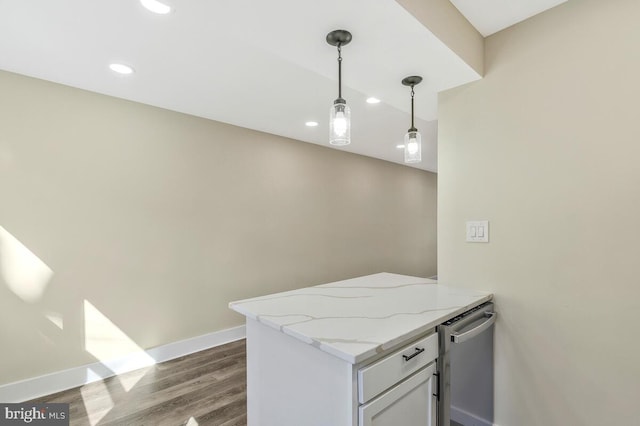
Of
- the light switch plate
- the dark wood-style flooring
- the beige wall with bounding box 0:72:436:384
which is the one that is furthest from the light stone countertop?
the beige wall with bounding box 0:72:436:384

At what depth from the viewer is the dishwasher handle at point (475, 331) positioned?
1324 mm

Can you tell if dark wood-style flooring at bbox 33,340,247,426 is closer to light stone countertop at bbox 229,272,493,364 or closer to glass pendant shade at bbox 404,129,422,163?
light stone countertop at bbox 229,272,493,364

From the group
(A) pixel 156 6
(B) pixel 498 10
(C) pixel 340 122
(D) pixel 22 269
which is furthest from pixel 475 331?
(D) pixel 22 269

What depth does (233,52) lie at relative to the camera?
6.15 ft

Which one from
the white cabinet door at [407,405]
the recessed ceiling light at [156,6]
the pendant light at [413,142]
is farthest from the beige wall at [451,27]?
the white cabinet door at [407,405]

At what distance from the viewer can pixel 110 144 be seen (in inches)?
99.9

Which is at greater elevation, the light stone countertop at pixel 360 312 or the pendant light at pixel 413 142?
the pendant light at pixel 413 142

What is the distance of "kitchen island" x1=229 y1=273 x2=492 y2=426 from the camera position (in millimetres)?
1018

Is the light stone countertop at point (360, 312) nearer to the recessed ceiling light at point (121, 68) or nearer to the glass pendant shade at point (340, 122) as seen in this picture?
the glass pendant shade at point (340, 122)

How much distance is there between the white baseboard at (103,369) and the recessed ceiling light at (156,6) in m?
2.59

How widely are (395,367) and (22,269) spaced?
2616 mm

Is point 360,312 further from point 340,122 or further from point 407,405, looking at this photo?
point 340,122

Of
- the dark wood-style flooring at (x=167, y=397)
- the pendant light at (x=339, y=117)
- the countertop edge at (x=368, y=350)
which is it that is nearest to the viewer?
the countertop edge at (x=368, y=350)

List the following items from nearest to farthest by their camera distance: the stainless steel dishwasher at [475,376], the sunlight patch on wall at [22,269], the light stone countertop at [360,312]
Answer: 1. the light stone countertop at [360,312]
2. the stainless steel dishwasher at [475,376]
3. the sunlight patch on wall at [22,269]
